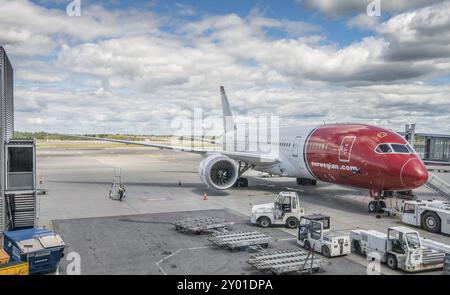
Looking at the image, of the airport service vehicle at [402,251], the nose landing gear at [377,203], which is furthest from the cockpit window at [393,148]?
the airport service vehicle at [402,251]

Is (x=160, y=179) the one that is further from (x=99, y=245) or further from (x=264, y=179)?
(x=99, y=245)

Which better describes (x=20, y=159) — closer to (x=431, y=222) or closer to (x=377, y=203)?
(x=377, y=203)

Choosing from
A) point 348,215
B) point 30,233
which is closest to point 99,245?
point 30,233

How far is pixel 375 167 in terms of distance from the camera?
74.1ft

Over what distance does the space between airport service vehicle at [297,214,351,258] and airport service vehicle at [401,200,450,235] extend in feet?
19.7

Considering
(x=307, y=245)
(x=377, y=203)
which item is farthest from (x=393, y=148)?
(x=307, y=245)

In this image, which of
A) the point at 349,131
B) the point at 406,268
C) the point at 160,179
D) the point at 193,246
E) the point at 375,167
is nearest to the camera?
the point at 406,268

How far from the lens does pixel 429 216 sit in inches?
793

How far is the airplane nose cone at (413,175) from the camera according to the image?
70.6 feet

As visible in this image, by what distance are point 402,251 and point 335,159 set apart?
1104cm

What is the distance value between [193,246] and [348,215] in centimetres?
1034

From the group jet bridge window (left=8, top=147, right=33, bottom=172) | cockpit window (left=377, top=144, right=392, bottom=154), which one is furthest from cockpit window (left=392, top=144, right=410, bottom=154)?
jet bridge window (left=8, top=147, right=33, bottom=172)

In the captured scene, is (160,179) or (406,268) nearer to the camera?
(406,268)

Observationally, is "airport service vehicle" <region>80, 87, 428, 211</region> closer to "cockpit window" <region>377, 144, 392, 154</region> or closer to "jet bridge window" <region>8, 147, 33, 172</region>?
"cockpit window" <region>377, 144, 392, 154</region>
